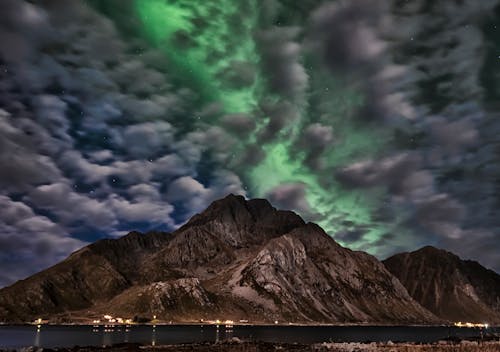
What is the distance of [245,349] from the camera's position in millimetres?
107625

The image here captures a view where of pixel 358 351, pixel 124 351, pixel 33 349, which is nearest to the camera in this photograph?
Answer: pixel 33 349

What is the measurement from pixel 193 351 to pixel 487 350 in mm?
58558

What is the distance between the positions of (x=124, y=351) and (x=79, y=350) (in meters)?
9.78

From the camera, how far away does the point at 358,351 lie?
10662 cm

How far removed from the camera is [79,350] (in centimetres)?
10144

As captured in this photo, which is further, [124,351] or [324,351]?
[324,351]

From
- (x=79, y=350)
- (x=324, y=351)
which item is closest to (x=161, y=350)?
(x=79, y=350)

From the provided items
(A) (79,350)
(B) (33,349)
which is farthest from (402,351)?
(B) (33,349)

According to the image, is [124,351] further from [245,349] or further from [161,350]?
[245,349]

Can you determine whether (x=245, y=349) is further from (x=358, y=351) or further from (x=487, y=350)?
(x=487, y=350)

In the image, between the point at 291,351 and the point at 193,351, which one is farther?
the point at 291,351

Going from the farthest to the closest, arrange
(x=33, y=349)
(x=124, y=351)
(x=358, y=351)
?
(x=358, y=351)
(x=124, y=351)
(x=33, y=349)

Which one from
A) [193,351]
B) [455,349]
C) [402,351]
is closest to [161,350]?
[193,351]

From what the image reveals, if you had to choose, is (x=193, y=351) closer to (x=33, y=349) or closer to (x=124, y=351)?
(x=124, y=351)
